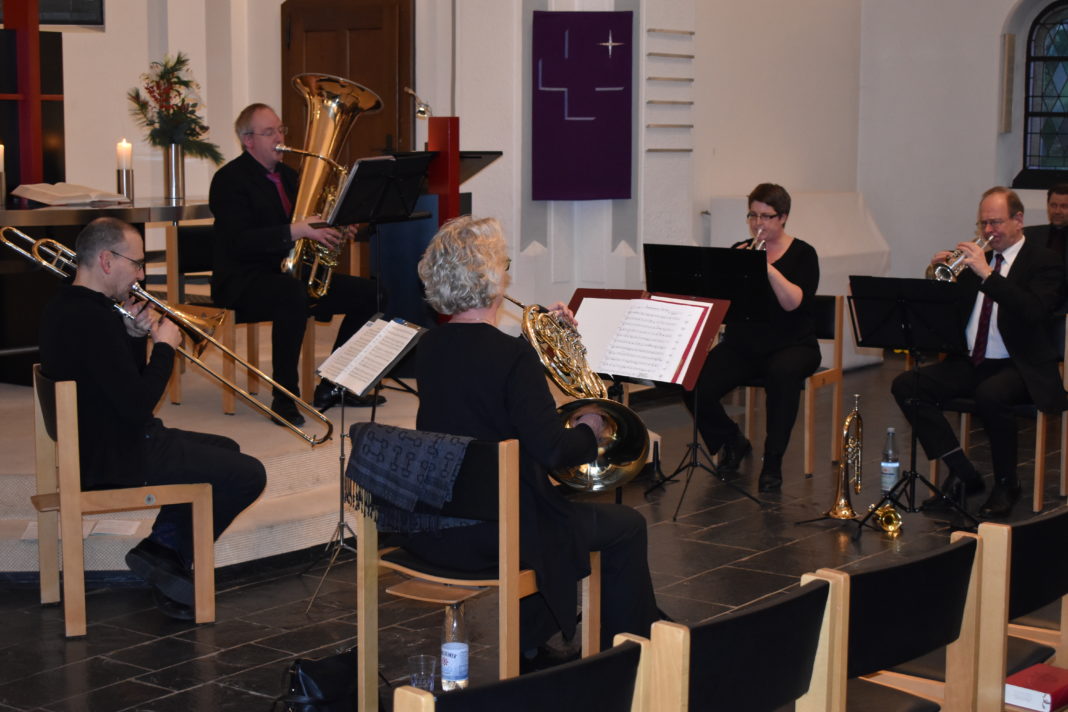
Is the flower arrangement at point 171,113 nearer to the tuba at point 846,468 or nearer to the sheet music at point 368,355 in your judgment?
the sheet music at point 368,355

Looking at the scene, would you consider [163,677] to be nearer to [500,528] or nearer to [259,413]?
[500,528]

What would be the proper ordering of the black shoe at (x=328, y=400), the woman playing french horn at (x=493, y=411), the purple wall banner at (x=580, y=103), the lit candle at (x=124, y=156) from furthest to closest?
the purple wall banner at (x=580, y=103), the lit candle at (x=124, y=156), the black shoe at (x=328, y=400), the woman playing french horn at (x=493, y=411)

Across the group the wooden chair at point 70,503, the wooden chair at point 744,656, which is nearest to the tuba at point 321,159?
the wooden chair at point 70,503

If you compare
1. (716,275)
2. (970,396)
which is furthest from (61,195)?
(970,396)

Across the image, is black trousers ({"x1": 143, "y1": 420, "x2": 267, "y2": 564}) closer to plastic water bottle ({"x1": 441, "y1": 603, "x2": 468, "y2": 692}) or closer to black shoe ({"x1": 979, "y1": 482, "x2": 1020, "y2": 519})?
plastic water bottle ({"x1": 441, "y1": 603, "x2": 468, "y2": 692})

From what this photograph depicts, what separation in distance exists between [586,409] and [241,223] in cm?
265

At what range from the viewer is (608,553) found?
3668mm

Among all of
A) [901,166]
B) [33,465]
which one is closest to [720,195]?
[901,166]

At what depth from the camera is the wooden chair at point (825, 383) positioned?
6410 millimetres

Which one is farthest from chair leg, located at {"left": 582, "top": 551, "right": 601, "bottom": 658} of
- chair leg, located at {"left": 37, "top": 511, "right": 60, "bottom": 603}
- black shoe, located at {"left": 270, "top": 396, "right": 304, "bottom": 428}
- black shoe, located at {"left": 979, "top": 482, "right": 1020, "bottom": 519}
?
black shoe, located at {"left": 979, "top": 482, "right": 1020, "bottom": 519}

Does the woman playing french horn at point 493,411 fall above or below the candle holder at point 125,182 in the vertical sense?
below

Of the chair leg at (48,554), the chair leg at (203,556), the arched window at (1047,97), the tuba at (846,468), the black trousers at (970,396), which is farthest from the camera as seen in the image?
the arched window at (1047,97)

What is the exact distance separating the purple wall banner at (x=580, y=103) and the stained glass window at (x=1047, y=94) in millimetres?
3846

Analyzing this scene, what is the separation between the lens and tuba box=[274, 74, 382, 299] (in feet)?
18.9
